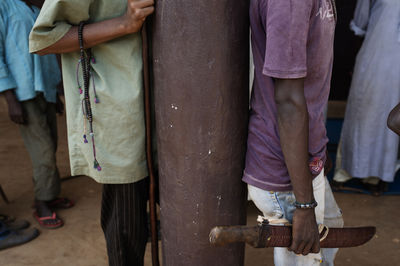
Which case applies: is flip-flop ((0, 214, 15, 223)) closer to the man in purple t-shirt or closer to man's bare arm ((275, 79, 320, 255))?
the man in purple t-shirt

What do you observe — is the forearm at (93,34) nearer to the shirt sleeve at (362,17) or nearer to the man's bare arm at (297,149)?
the man's bare arm at (297,149)

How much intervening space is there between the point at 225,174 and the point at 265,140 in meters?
0.19

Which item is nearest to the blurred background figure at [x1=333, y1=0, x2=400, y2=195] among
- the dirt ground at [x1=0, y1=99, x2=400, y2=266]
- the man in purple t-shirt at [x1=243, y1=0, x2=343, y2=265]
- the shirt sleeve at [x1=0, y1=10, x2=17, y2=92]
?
the dirt ground at [x1=0, y1=99, x2=400, y2=266]

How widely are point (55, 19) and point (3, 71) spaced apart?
1.50m

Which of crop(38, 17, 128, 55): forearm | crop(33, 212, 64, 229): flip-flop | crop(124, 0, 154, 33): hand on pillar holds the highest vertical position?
crop(124, 0, 154, 33): hand on pillar

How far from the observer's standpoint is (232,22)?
1.32 m

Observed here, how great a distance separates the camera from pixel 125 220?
1879 mm

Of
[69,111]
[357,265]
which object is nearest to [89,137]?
[69,111]

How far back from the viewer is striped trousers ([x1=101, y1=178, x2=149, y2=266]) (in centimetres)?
183

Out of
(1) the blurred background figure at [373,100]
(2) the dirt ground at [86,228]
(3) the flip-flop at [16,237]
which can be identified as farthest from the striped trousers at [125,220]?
(1) the blurred background figure at [373,100]

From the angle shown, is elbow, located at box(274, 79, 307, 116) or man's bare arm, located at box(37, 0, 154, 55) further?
man's bare arm, located at box(37, 0, 154, 55)

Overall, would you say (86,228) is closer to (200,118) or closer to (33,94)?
(33,94)

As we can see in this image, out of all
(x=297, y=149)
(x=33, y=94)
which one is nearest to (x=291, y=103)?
(x=297, y=149)

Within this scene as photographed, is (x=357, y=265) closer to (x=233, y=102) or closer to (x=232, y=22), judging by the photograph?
(x=233, y=102)
